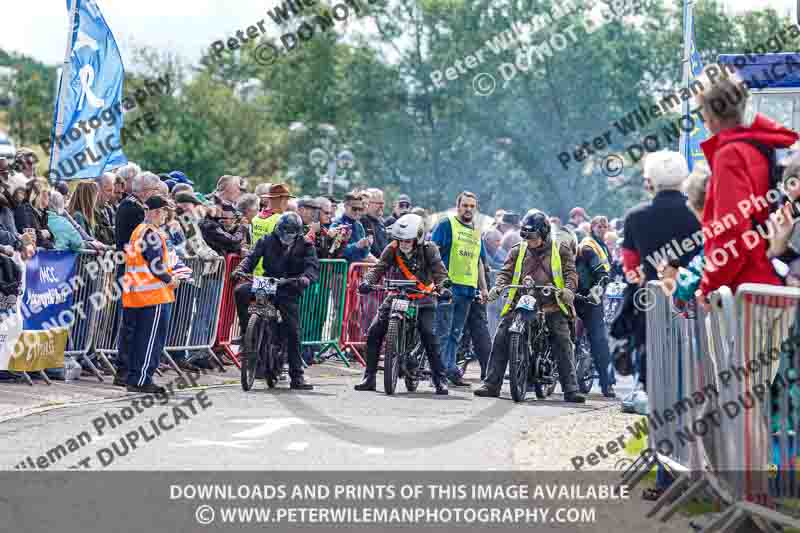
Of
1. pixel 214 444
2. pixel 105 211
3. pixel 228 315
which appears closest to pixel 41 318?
pixel 105 211

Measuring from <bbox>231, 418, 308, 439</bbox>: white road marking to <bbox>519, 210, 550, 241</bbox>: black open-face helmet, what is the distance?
Answer: 4.21 metres

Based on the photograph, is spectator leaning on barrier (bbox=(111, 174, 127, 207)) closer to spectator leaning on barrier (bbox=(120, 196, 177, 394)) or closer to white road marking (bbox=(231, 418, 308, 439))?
spectator leaning on barrier (bbox=(120, 196, 177, 394))

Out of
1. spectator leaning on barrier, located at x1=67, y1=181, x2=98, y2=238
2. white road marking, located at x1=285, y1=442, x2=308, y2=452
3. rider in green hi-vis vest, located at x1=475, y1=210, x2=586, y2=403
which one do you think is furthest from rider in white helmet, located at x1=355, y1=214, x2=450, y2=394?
white road marking, located at x1=285, y1=442, x2=308, y2=452

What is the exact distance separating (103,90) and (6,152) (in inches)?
145

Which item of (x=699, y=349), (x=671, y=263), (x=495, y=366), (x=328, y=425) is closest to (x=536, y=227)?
(x=495, y=366)

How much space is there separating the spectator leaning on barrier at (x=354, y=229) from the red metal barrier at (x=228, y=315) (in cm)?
250

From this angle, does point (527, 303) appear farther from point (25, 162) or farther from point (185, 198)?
point (25, 162)

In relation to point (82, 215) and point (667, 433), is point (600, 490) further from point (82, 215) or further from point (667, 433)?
point (82, 215)

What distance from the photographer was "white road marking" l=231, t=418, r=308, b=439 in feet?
37.5

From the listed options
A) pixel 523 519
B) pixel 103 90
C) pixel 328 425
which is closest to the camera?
pixel 523 519

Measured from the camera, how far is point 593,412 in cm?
1510

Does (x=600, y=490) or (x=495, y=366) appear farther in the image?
(x=495, y=366)

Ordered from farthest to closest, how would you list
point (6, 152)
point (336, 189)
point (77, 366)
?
point (336, 189)
point (77, 366)
point (6, 152)

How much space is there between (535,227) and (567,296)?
775 millimetres
